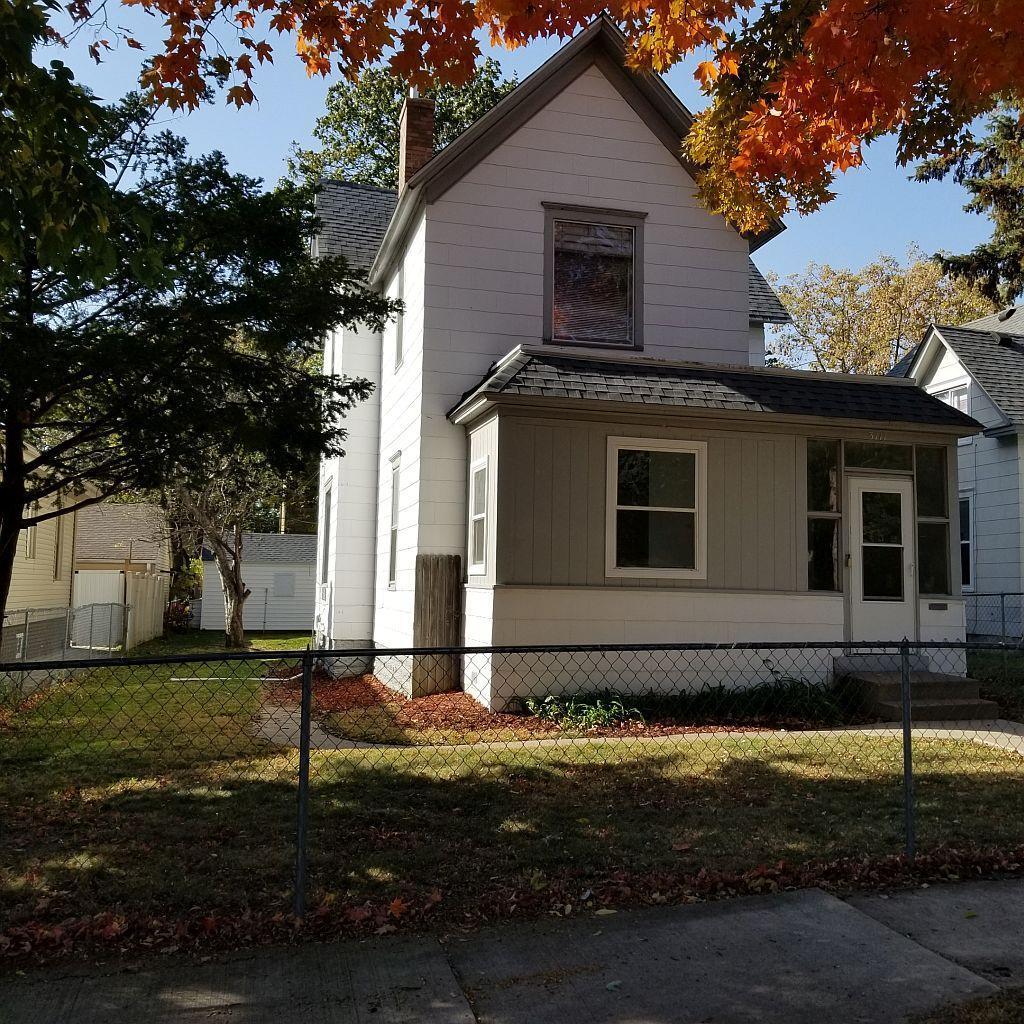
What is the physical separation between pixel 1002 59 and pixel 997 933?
233 inches

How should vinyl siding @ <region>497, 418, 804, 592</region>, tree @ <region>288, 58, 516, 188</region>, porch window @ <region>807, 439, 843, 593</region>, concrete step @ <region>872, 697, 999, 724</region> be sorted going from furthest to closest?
tree @ <region>288, 58, 516, 188</region>
porch window @ <region>807, 439, 843, 593</region>
vinyl siding @ <region>497, 418, 804, 592</region>
concrete step @ <region>872, 697, 999, 724</region>

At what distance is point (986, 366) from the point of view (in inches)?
768

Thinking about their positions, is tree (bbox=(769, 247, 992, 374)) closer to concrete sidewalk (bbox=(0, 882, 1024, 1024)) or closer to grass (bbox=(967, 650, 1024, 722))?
grass (bbox=(967, 650, 1024, 722))

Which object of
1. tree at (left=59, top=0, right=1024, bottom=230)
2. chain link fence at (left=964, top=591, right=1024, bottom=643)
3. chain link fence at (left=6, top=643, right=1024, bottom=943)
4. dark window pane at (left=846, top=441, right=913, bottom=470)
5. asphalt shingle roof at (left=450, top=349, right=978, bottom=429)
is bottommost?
chain link fence at (left=6, top=643, right=1024, bottom=943)

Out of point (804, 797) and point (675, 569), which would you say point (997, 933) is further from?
point (675, 569)

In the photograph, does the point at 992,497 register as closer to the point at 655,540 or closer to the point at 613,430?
the point at 655,540

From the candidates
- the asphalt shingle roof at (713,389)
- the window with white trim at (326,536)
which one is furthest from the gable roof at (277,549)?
the asphalt shingle roof at (713,389)

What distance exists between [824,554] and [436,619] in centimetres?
496

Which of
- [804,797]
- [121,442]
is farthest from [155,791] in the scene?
[804,797]

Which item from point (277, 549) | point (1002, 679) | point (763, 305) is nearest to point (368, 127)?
point (277, 549)

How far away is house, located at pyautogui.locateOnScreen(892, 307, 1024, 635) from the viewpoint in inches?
714

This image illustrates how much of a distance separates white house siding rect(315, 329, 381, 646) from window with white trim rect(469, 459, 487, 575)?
4.30m

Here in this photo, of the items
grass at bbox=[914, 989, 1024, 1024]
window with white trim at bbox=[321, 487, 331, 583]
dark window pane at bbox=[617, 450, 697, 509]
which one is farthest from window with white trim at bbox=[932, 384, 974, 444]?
grass at bbox=[914, 989, 1024, 1024]

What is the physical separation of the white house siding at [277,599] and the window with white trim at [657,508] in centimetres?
2346
